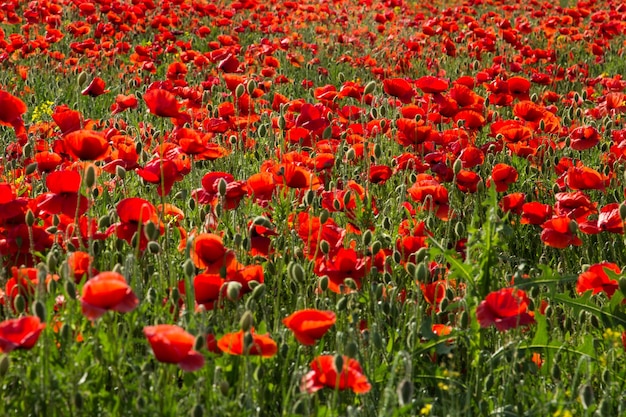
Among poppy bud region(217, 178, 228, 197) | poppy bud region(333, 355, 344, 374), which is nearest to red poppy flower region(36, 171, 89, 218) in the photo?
poppy bud region(217, 178, 228, 197)

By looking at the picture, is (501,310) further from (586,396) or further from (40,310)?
(40,310)

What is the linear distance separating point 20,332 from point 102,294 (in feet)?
0.59

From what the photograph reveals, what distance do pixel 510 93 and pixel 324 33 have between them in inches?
218

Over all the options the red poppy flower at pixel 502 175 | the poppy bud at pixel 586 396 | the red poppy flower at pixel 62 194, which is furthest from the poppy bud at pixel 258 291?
the red poppy flower at pixel 502 175

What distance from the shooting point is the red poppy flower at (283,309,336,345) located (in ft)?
5.96

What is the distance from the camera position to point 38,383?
1918 millimetres

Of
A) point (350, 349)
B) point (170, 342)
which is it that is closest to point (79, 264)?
point (170, 342)

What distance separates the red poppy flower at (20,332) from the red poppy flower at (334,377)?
526mm

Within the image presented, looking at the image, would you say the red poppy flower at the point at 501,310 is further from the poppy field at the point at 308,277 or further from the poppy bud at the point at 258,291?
the poppy bud at the point at 258,291

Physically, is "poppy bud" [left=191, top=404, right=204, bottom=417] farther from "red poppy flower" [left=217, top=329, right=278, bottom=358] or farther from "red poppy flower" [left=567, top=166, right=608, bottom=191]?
"red poppy flower" [left=567, top=166, right=608, bottom=191]

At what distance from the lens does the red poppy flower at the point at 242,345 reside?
72.3 inches

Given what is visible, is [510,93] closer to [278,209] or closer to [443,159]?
[443,159]

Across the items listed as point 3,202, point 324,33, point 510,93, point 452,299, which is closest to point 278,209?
point 452,299

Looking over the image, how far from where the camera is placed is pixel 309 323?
1815mm
